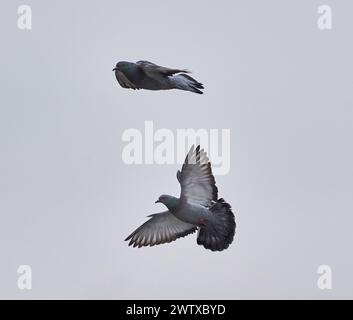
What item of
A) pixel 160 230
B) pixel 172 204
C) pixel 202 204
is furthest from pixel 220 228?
pixel 160 230

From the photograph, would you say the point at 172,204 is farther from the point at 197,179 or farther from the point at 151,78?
the point at 151,78

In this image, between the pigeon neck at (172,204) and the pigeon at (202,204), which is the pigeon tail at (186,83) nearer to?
the pigeon at (202,204)

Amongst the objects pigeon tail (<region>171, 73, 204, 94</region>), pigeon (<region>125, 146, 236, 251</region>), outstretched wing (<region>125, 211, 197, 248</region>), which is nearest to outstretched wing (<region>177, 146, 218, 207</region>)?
pigeon (<region>125, 146, 236, 251</region>)

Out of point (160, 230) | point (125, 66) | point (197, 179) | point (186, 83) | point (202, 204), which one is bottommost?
point (160, 230)

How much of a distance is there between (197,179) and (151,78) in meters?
1.81

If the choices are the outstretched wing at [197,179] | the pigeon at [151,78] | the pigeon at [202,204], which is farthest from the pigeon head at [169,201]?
the pigeon at [151,78]

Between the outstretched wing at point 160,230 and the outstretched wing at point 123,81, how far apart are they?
2.41 metres

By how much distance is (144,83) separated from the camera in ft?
51.5

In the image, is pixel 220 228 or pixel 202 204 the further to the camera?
pixel 202 204

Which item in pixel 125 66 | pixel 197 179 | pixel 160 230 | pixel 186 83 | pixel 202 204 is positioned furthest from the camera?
pixel 160 230

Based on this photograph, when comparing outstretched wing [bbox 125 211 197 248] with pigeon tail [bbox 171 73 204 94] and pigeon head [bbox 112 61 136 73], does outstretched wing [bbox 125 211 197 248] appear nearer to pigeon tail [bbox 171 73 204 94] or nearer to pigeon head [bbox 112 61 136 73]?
pigeon head [bbox 112 61 136 73]

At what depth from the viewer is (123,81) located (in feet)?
52.9
